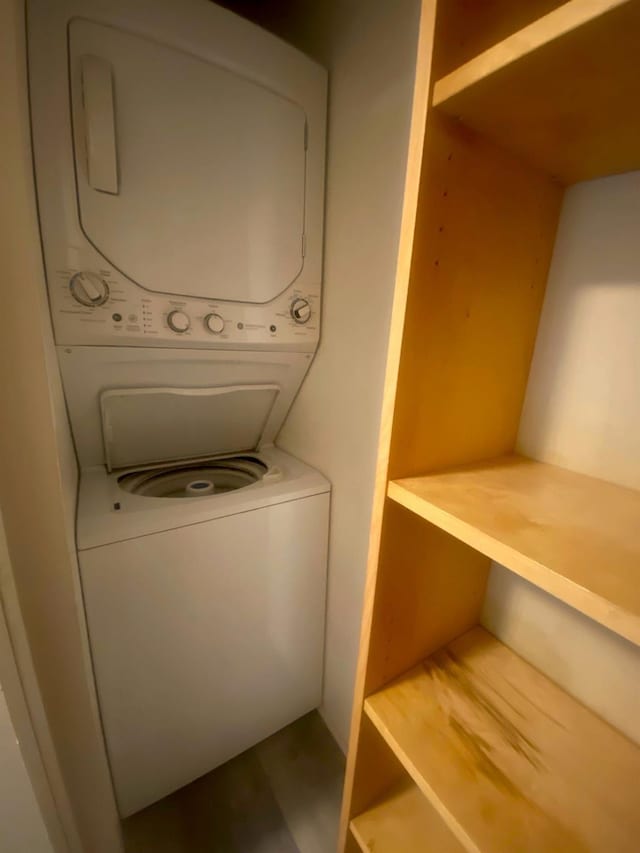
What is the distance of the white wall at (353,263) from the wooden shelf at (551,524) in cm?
53

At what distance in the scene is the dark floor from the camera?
1146 millimetres

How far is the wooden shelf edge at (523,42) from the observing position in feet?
0.92

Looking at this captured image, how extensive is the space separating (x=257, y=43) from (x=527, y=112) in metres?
0.99

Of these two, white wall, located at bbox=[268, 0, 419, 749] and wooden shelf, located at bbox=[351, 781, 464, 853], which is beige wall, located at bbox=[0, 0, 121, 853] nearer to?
wooden shelf, located at bbox=[351, 781, 464, 853]

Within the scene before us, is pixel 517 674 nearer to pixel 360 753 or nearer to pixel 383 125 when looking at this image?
pixel 360 753

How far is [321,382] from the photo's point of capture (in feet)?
4.30

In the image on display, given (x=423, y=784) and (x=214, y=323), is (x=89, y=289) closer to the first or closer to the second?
(x=214, y=323)

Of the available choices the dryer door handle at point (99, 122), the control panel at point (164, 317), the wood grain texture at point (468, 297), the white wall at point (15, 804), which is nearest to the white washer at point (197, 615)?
the white wall at point (15, 804)

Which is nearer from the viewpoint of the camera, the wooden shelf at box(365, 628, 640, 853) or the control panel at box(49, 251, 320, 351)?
the wooden shelf at box(365, 628, 640, 853)

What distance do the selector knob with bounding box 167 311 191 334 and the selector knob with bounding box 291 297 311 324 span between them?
1.17ft

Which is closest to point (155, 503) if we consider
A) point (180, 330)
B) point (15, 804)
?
point (180, 330)

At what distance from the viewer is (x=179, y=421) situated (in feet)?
4.39

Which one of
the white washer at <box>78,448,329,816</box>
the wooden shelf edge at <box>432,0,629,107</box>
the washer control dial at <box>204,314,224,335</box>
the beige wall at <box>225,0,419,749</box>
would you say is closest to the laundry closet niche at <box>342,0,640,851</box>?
the wooden shelf edge at <box>432,0,629,107</box>

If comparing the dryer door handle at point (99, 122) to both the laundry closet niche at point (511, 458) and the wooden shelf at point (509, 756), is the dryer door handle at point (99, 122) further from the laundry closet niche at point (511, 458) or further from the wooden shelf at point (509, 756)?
the wooden shelf at point (509, 756)
